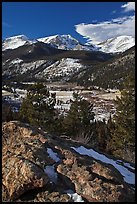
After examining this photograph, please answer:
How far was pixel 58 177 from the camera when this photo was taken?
7.21 meters

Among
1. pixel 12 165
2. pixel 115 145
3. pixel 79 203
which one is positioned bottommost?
pixel 115 145

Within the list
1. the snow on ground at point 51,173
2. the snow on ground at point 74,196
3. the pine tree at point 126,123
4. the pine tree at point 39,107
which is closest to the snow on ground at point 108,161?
the snow on ground at point 51,173

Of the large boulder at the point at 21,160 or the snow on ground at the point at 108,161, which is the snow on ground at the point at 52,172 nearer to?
the large boulder at the point at 21,160

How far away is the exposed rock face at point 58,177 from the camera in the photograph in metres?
6.68

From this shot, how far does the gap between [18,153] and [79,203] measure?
207 cm

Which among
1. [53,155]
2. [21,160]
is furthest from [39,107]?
[21,160]

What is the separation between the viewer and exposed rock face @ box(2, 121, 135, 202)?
21.9 feet

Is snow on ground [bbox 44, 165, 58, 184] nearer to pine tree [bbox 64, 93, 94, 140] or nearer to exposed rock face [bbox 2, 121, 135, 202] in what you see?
exposed rock face [bbox 2, 121, 135, 202]

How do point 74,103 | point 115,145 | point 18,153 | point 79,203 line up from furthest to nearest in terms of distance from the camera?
point 74,103 < point 115,145 < point 18,153 < point 79,203

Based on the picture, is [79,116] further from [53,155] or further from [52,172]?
[52,172]

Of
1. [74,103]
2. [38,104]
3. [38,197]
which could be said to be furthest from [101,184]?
[74,103]

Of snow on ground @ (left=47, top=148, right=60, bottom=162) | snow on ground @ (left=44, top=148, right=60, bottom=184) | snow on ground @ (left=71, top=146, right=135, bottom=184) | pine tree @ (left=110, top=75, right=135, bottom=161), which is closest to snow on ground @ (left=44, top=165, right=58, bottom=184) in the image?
snow on ground @ (left=44, top=148, right=60, bottom=184)

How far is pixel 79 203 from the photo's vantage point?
6418 millimetres

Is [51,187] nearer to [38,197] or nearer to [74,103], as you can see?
[38,197]
